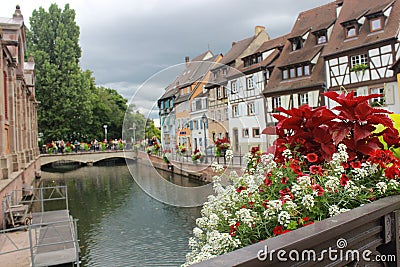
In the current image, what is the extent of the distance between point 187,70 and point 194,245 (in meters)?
1.09

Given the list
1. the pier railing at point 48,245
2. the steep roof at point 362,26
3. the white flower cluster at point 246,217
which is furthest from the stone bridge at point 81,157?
the white flower cluster at point 246,217

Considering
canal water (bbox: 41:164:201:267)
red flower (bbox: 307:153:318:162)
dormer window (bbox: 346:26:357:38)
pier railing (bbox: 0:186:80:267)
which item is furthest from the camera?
dormer window (bbox: 346:26:357:38)

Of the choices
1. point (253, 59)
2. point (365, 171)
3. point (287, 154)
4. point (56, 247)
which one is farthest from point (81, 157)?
point (365, 171)

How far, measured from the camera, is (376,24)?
20312 millimetres

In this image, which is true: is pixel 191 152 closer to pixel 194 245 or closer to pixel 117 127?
pixel 194 245

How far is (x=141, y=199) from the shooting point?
18.0 metres

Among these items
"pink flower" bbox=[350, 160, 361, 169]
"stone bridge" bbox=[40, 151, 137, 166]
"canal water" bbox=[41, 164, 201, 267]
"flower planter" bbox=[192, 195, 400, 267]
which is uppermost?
"pink flower" bbox=[350, 160, 361, 169]

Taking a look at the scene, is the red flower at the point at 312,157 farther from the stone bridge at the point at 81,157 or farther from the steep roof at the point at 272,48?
the stone bridge at the point at 81,157

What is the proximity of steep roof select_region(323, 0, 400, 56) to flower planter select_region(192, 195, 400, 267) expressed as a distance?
788 inches

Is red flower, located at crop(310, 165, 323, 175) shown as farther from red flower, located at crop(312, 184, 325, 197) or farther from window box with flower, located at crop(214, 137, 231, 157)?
window box with flower, located at crop(214, 137, 231, 157)

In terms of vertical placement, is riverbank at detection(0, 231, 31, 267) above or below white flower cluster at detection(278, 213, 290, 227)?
below

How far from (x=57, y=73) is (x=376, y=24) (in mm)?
33452

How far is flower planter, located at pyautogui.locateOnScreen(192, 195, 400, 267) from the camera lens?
41.3 inches

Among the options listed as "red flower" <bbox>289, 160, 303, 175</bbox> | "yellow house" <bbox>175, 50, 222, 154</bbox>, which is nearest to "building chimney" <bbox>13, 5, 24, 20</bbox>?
"yellow house" <bbox>175, 50, 222, 154</bbox>
